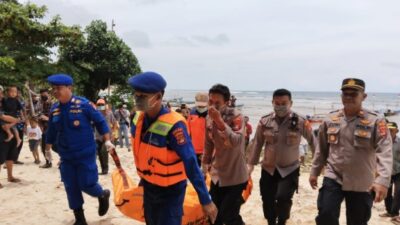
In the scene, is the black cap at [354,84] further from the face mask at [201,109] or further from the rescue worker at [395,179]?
the rescue worker at [395,179]

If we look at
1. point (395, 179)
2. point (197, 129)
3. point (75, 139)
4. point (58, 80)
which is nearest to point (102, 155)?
point (197, 129)

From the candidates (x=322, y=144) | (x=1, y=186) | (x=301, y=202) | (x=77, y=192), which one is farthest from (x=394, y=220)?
(x=1, y=186)

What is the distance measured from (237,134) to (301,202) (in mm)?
3419

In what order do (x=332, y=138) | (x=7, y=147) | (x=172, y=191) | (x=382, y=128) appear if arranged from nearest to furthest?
(x=172, y=191)
(x=382, y=128)
(x=332, y=138)
(x=7, y=147)

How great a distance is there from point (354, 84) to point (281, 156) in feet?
4.76

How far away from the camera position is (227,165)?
4.78 metres

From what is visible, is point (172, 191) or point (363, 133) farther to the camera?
point (363, 133)

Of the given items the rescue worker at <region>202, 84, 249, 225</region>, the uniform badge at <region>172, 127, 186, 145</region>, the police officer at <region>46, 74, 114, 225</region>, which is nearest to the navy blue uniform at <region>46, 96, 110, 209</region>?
the police officer at <region>46, 74, 114, 225</region>

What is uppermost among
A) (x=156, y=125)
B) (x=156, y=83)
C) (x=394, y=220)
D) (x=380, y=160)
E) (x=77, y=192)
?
(x=156, y=83)

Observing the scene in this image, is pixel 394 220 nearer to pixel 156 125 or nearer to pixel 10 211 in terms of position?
pixel 156 125

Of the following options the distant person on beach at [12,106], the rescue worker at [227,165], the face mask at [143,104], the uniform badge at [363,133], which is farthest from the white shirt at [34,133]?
the uniform badge at [363,133]

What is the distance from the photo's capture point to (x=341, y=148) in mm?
4125

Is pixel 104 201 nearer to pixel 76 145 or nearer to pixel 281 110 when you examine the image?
pixel 76 145

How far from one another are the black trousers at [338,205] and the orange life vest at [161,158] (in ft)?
5.44
